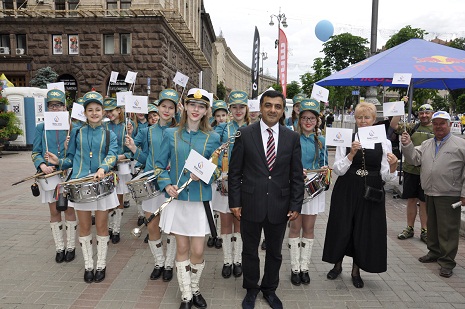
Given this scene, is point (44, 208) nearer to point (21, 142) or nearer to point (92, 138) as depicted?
point (92, 138)

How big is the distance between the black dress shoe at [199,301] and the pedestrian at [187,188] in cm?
9

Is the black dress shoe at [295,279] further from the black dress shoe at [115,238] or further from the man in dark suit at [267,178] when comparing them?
the black dress shoe at [115,238]

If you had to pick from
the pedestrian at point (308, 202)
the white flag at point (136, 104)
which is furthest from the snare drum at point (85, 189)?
the pedestrian at point (308, 202)

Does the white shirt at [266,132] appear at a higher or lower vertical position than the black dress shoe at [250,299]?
higher

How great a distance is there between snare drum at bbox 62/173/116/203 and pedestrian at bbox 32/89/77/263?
894mm

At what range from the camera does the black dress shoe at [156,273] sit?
16.0ft

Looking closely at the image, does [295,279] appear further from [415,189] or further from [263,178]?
[415,189]

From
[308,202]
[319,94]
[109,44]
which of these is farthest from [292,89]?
[308,202]

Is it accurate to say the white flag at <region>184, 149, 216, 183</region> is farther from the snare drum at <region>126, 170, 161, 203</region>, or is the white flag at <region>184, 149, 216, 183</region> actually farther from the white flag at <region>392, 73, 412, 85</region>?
the white flag at <region>392, 73, 412, 85</region>

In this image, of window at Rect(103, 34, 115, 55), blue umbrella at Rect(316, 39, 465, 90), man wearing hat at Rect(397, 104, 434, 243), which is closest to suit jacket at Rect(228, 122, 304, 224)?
man wearing hat at Rect(397, 104, 434, 243)

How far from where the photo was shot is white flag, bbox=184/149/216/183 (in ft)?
12.2

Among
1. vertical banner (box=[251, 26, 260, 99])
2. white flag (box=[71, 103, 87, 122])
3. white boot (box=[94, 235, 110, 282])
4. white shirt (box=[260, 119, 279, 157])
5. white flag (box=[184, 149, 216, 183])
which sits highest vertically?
vertical banner (box=[251, 26, 260, 99])

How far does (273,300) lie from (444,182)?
9.54 ft

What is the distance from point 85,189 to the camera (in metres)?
4.39
